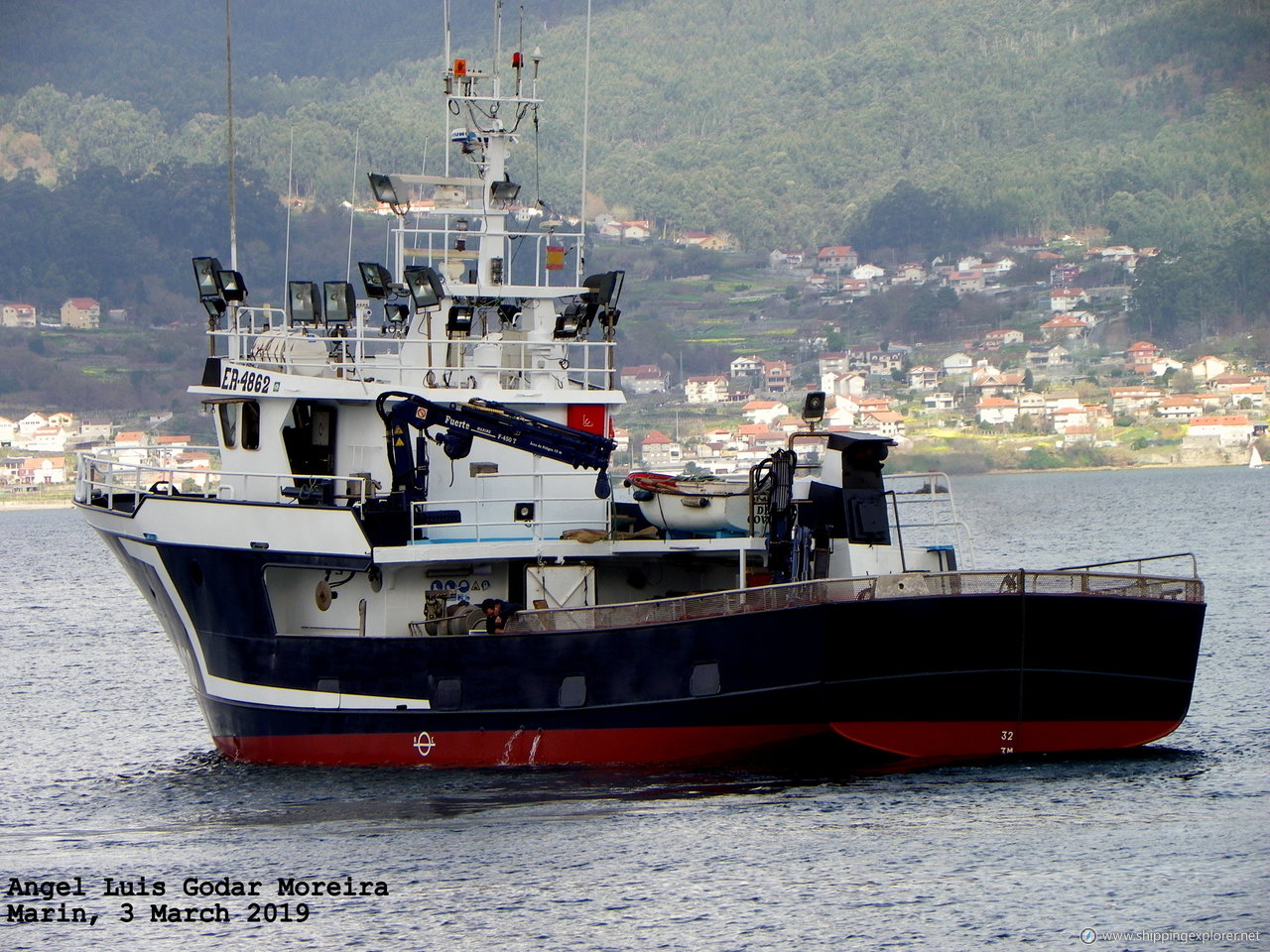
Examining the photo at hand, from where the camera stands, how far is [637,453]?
12644 cm

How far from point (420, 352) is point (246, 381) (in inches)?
91.3

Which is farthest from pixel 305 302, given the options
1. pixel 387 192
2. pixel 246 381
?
pixel 387 192

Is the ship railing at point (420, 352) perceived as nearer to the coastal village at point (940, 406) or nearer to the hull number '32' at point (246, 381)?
the hull number '32' at point (246, 381)

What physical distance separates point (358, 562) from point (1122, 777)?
941cm

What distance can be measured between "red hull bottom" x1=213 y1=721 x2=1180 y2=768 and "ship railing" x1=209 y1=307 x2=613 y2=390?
475cm

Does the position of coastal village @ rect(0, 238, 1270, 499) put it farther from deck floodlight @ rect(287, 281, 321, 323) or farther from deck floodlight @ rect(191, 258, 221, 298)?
deck floodlight @ rect(287, 281, 321, 323)

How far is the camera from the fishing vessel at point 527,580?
20797 mm

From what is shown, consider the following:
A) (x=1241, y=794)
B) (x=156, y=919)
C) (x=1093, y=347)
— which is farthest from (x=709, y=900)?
(x=1093, y=347)

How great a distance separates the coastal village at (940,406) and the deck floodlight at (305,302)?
99.7 metres

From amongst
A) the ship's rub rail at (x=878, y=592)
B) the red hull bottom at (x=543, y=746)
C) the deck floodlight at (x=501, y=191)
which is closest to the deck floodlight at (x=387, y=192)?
the deck floodlight at (x=501, y=191)

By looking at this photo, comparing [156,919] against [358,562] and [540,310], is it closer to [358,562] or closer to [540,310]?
[358,562]

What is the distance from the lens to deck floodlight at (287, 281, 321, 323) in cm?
2491

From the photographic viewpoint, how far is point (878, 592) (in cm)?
2052
